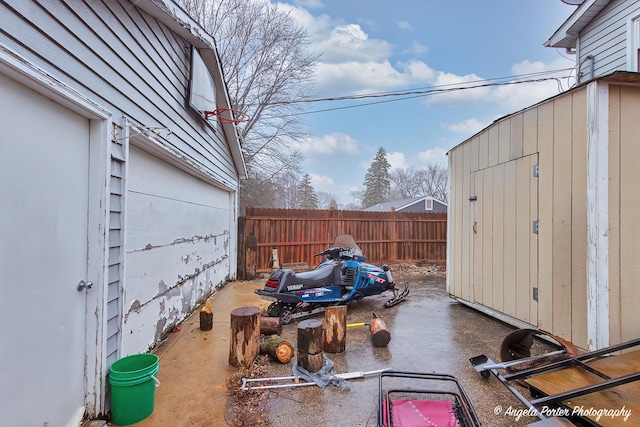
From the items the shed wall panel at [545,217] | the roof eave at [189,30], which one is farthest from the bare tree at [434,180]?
the shed wall panel at [545,217]

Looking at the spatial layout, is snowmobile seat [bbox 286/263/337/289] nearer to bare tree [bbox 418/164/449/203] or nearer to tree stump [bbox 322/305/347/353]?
tree stump [bbox 322/305/347/353]

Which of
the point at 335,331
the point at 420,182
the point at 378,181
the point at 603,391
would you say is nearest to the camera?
the point at 603,391

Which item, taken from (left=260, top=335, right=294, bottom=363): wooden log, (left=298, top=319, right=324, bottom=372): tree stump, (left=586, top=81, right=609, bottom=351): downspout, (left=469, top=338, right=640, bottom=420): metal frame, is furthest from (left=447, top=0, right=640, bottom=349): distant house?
(left=260, top=335, right=294, bottom=363): wooden log

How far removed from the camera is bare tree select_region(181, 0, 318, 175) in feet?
39.1

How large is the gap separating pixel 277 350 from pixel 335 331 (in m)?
0.62

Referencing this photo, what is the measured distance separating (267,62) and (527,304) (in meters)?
13.0

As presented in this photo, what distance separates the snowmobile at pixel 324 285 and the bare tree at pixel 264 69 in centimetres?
885

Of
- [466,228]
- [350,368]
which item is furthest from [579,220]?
[350,368]

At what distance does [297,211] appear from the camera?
316 inches

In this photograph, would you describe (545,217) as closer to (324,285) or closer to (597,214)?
(597,214)

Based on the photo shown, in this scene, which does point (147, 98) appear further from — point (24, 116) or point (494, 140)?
point (494, 140)

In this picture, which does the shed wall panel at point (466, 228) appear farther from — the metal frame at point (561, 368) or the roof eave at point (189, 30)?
the roof eave at point (189, 30)

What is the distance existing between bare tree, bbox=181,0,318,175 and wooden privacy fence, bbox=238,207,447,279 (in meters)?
5.67

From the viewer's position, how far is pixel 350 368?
2729 mm
